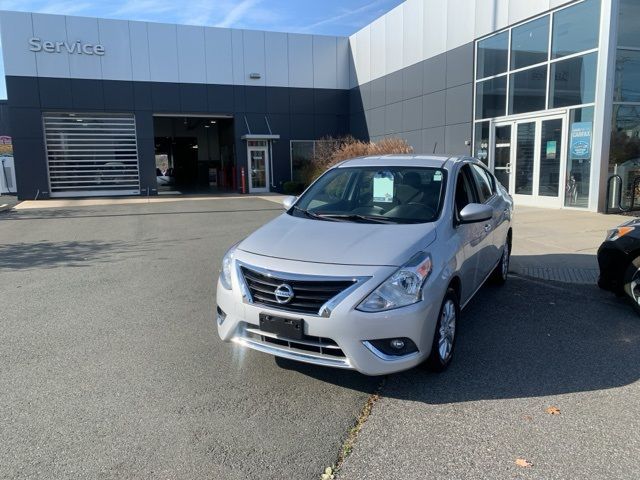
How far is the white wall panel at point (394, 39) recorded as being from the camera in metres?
22.1

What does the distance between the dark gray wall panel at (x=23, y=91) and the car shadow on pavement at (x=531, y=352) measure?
23.1 m

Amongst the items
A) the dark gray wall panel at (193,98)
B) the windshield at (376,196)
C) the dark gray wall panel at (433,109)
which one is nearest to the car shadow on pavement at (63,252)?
the windshield at (376,196)

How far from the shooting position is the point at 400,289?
350cm

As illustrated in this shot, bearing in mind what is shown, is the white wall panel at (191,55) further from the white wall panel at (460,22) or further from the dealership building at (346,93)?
the white wall panel at (460,22)

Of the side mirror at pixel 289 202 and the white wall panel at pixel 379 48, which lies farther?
the white wall panel at pixel 379 48

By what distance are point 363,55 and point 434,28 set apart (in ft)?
20.3

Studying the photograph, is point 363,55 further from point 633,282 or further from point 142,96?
point 633,282

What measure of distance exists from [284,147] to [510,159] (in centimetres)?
1300

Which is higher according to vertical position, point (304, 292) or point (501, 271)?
point (304, 292)

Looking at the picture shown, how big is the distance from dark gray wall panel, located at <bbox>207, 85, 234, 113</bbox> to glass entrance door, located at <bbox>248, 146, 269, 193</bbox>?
238cm

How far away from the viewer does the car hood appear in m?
3.66

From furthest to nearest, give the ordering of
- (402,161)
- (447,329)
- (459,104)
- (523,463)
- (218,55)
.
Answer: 1. (218,55)
2. (459,104)
3. (402,161)
4. (447,329)
5. (523,463)

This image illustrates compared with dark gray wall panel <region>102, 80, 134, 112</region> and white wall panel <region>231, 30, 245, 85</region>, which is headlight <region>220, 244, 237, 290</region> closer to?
dark gray wall panel <region>102, 80, 134, 112</region>

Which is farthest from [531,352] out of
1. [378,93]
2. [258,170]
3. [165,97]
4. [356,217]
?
[165,97]
